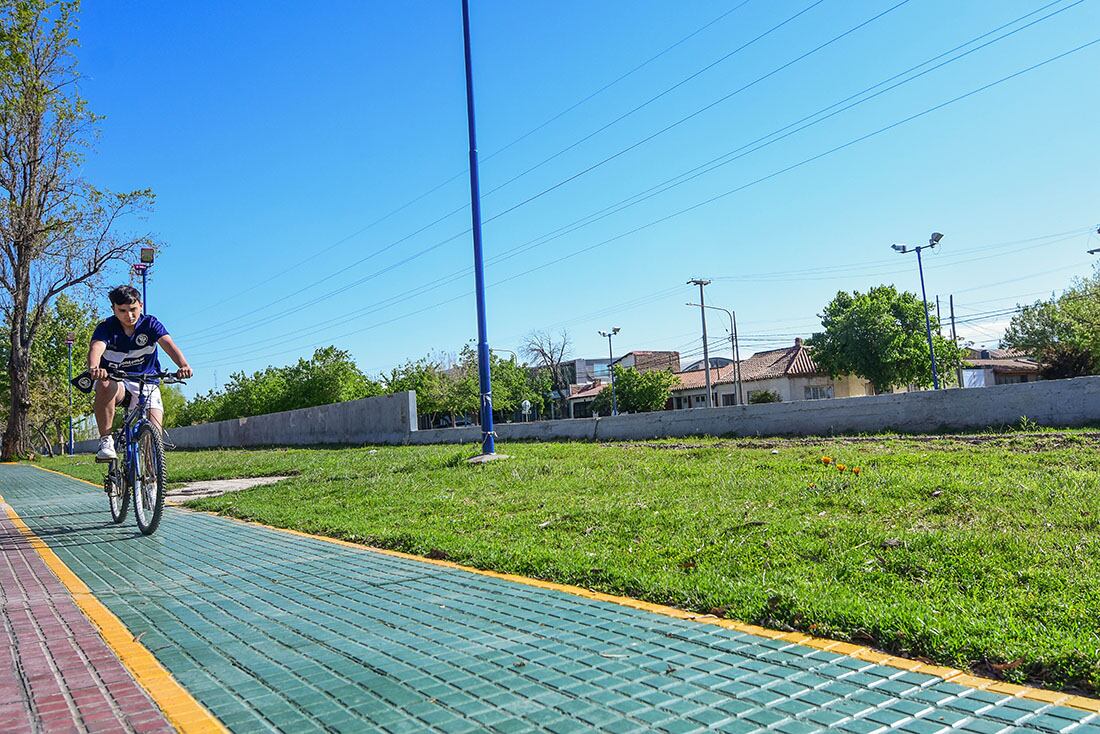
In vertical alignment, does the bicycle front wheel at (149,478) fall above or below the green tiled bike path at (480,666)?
above

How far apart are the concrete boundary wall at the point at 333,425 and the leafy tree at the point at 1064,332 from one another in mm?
38403

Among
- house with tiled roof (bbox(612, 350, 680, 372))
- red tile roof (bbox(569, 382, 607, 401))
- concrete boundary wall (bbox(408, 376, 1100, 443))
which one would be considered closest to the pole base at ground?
concrete boundary wall (bbox(408, 376, 1100, 443))

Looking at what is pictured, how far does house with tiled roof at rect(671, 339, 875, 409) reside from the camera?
63062 millimetres

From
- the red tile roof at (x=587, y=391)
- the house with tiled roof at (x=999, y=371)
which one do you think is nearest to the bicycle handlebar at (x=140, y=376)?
the house with tiled roof at (x=999, y=371)

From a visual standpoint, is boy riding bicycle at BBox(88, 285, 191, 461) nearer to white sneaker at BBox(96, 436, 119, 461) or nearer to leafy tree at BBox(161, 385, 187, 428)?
white sneaker at BBox(96, 436, 119, 461)

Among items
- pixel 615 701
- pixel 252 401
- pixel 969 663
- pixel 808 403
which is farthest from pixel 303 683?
pixel 252 401

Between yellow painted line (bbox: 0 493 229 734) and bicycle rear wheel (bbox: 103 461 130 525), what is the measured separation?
2.42m

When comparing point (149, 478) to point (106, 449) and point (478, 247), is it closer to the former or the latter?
point (106, 449)

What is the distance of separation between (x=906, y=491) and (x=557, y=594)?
150 inches

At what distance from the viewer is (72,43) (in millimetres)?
27562

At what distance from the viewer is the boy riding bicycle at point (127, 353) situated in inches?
286

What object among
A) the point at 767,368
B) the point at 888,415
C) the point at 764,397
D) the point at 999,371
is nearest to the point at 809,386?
the point at 764,397

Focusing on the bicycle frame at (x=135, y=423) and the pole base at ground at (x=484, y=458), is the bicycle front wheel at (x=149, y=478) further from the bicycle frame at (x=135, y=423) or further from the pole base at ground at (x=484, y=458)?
the pole base at ground at (x=484, y=458)

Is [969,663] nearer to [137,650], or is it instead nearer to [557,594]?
[557,594]
